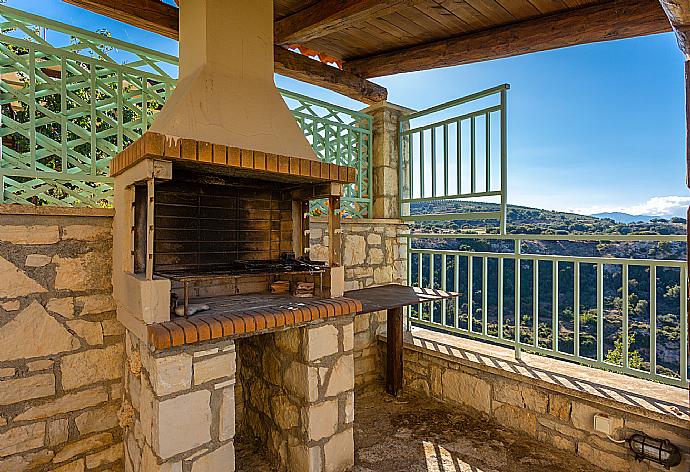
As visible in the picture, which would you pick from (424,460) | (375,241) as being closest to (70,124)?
(375,241)

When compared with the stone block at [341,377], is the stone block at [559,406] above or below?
below

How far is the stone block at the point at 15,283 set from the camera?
79.4 inches

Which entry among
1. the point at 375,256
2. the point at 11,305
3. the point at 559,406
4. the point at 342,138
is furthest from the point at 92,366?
the point at 559,406

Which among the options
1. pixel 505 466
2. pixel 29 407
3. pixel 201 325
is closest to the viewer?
pixel 201 325

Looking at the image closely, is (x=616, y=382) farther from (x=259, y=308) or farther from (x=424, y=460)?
(x=259, y=308)

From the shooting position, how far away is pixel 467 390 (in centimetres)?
318

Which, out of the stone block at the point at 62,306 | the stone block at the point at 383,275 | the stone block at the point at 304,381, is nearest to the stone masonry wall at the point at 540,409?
the stone block at the point at 383,275

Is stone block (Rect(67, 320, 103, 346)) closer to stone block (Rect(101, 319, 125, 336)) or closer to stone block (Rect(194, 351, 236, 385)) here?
stone block (Rect(101, 319, 125, 336))

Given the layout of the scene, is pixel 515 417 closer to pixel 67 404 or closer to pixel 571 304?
pixel 571 304

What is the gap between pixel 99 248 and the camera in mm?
2305

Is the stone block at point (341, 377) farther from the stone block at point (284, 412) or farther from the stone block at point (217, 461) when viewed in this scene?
the stone block at point (217, 461)

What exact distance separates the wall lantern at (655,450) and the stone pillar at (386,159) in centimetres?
277

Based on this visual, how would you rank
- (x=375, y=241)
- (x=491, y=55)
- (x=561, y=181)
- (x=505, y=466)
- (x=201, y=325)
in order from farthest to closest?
(x=561, y=181) → (x=375, y=241) → (x=491, y=55) → (x=505, y=466) → (x=201, y=325)

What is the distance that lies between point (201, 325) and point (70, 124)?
1.62 meters
